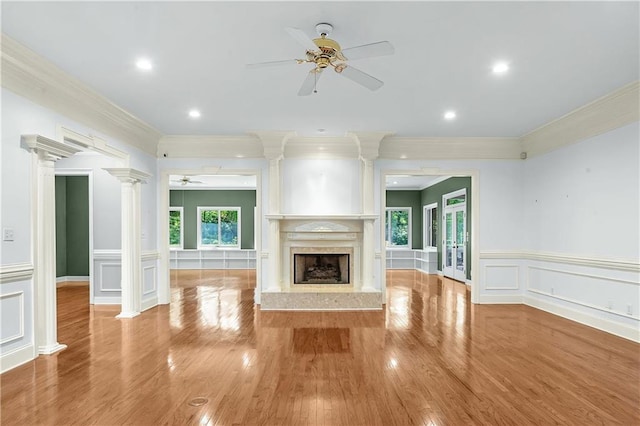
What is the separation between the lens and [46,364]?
3.61 m

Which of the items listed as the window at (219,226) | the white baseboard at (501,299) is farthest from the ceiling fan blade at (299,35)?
the window at (219,226)

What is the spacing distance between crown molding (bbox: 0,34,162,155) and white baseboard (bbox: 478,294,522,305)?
619 cm

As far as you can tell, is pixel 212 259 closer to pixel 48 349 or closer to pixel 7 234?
pixel 48 349

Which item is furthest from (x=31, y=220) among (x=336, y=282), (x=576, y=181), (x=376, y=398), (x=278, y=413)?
(x=576, y=181)

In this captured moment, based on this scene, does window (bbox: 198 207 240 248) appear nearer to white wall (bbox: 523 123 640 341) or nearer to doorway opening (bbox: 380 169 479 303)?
doorway opening (bbox: 380 169 479 303)

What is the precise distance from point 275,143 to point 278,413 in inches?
179

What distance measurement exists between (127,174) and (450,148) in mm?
5219

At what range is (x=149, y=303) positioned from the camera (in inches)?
248

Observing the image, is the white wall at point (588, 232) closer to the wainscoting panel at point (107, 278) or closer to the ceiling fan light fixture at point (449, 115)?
the ceiling fan light fixture at point (449, 115)

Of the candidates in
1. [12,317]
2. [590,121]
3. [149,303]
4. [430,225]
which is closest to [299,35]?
[12,317]

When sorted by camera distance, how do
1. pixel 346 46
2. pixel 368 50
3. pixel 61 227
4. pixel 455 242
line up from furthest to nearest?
pixel 455 242 < pixel 61 227 < pixel 346 46 < pixel 368 50

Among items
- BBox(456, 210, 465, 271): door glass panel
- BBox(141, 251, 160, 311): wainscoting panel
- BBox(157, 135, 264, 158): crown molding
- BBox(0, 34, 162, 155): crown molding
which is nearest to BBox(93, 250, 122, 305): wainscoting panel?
BBox(141, 251, 160, 311): wainscoting panel

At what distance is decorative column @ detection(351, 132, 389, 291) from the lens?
21.1 feet

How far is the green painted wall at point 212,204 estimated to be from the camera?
1291 cm
